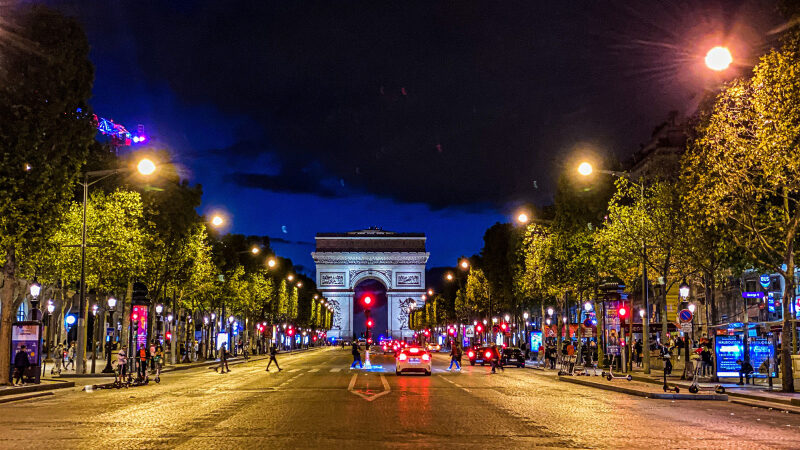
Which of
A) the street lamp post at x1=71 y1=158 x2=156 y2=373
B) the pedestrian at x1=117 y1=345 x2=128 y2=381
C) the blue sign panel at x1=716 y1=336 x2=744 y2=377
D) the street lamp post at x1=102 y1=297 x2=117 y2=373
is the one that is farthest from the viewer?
the street lamp post at x1=102 y1=297 x2=117 y2=373

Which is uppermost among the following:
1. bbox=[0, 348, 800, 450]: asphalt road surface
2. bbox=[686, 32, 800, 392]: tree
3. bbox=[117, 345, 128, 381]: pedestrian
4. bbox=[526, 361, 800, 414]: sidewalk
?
bbox=[686, 32, 800, 392]: tree

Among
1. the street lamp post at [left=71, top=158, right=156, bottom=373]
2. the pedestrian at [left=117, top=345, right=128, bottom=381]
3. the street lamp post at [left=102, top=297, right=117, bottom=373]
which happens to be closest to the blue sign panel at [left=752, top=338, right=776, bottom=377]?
the pedestrian at [left=117, top=345, right=128, bottom=381]

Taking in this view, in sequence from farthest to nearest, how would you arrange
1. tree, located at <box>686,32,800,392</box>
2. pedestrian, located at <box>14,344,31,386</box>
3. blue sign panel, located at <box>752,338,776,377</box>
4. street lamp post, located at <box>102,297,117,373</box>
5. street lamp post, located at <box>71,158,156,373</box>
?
street lamp post, located at <box>102,297,117,373</box> → street lamp post, located at <box>71,158,156,373</box> → blue sign panel, located at <box>752,338,776,377</box> → pedestrian, located at <box>14,344,31,386</box> → tree, located at <box>686,32,800,392</box>

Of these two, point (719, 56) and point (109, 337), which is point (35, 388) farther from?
point (719, 56)

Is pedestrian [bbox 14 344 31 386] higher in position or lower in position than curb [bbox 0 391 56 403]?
higher

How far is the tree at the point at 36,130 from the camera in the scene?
3066cm

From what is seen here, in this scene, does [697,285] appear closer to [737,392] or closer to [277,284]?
[737,392]

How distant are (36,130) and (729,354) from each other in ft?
97.6

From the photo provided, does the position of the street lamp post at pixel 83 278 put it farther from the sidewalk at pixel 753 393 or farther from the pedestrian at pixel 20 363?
the sidewalk at pixel 753 393

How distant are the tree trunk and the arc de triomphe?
144 metres

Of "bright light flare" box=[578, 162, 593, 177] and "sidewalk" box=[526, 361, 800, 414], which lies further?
"bright light flare" box=[578, 162, 593, 177]

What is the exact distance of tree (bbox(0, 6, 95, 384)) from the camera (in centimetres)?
3066

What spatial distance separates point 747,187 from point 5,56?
91.0 ft

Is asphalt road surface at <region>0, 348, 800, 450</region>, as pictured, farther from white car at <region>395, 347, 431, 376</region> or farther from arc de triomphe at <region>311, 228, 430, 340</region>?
arc de triomphe at <region>311, 228, 430, 340</region>
